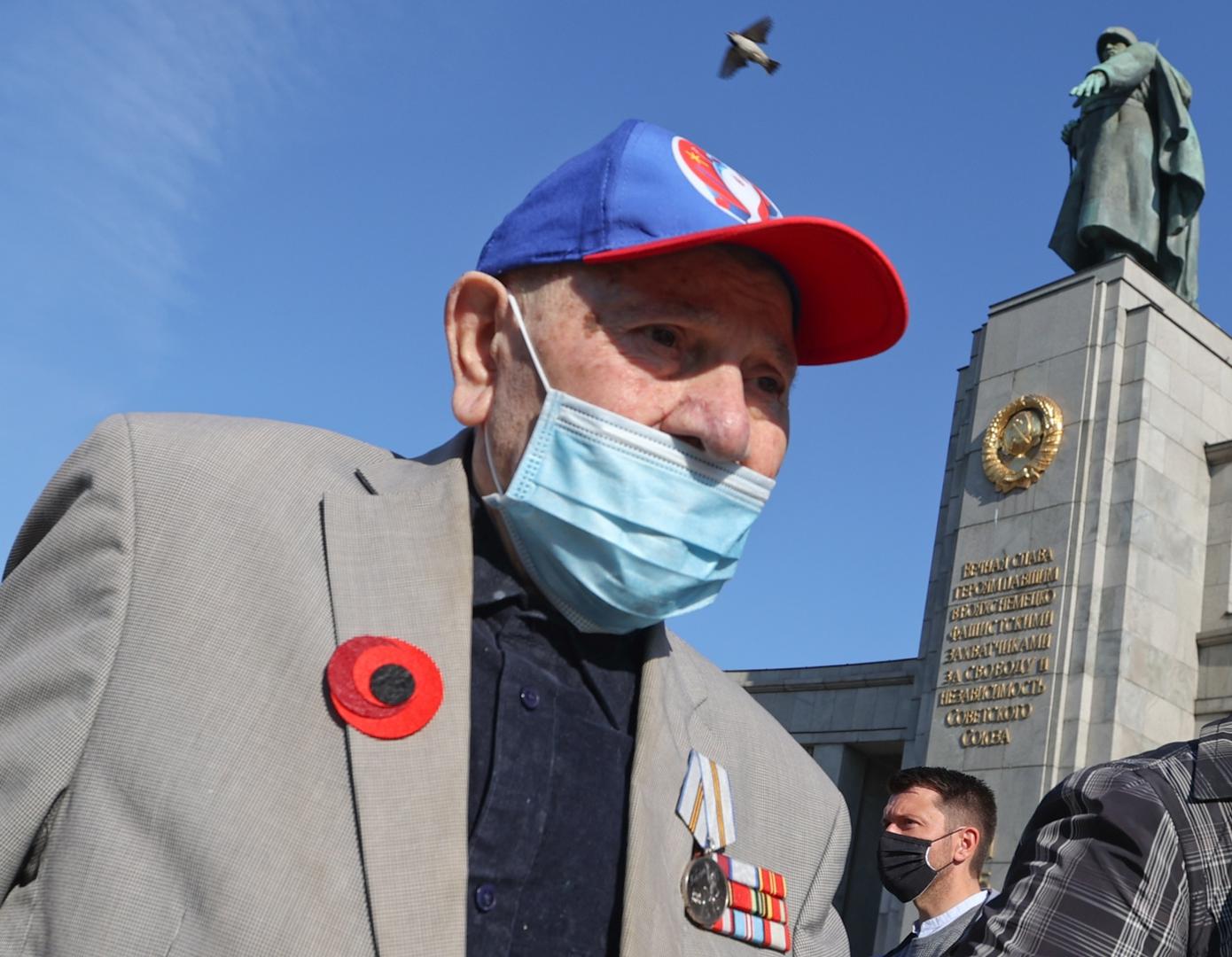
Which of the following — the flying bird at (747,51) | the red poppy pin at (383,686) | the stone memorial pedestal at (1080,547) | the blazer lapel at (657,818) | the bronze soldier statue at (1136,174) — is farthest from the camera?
the bronze soldier statue at (1136,174)

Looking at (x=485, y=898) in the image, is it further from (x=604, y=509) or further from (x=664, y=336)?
(x=664, y=336)

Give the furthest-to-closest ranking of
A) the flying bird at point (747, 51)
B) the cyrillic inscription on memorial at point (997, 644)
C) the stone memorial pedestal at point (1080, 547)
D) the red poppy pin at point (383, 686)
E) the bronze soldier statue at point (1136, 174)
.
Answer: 1. the bronze soldier statue at point (1136, 174)
2. the cyrillic inscription on memorial at point (997, 644)
3. the stone memorial pedestal at point (1080, 547)
4. the flying bird at point (747, 51)
5. the red poppy pin at point (383, 686)

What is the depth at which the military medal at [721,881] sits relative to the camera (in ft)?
7.20

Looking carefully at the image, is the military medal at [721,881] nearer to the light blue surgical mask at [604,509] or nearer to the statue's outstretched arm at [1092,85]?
the light blue surgical mask at [604,509]

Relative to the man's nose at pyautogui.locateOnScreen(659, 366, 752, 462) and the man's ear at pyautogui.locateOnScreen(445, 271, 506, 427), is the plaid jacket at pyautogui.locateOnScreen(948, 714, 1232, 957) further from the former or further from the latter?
the man's ear at pyautogui.locateOnScreen(445, 271, 506, 427)

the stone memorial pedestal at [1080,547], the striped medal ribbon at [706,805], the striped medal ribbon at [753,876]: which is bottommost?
the striped medal ribbon at [753,876]

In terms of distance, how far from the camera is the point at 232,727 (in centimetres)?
183

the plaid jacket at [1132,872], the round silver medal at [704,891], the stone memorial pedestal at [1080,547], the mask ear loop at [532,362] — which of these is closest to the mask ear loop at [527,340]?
the mask ear loop at [532,362]

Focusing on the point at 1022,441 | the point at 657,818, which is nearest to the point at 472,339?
the point at 657,818

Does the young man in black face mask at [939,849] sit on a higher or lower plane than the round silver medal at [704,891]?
higher

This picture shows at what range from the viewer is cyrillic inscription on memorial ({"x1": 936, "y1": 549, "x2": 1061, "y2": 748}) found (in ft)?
44.4

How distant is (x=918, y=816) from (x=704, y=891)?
11.9 feet

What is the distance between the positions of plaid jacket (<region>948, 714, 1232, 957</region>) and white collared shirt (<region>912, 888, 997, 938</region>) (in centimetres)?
316

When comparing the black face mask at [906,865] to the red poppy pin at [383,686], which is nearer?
the red poppy pin at [383,686]
